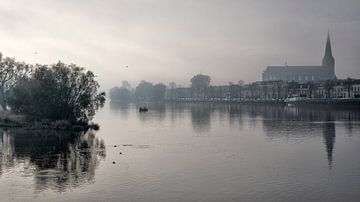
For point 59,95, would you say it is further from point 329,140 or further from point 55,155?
point 329,140

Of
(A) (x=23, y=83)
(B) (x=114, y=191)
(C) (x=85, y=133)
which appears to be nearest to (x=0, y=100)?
(A) (x=23, y=83)

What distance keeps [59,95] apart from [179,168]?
1985 inches

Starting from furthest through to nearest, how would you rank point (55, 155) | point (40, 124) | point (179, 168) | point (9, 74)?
1. point (9, 74)
2. point (40, 124)
3. point (55, 155)
4. point (179, 168)

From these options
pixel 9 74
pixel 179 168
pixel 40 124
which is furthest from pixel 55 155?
pixel 9 74

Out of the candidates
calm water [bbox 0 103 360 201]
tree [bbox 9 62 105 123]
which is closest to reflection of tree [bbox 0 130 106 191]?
calm water [bbox 0 103 360 201]

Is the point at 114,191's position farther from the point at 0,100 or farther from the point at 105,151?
the point at 0,100

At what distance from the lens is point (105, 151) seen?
186 ft

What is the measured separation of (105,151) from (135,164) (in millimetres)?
10574

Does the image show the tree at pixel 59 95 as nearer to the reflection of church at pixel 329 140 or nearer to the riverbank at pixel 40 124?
the riverbank at pixel 40 124

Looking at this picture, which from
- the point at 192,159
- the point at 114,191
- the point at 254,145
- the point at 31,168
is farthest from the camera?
the point at 254,145

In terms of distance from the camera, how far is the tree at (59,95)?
8694cm

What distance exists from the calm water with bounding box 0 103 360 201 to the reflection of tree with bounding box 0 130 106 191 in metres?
0.10

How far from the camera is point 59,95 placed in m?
88.6

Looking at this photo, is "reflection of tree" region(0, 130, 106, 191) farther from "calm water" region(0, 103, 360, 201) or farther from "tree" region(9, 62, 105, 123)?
"tree" region(9, 62, 105, 123)
